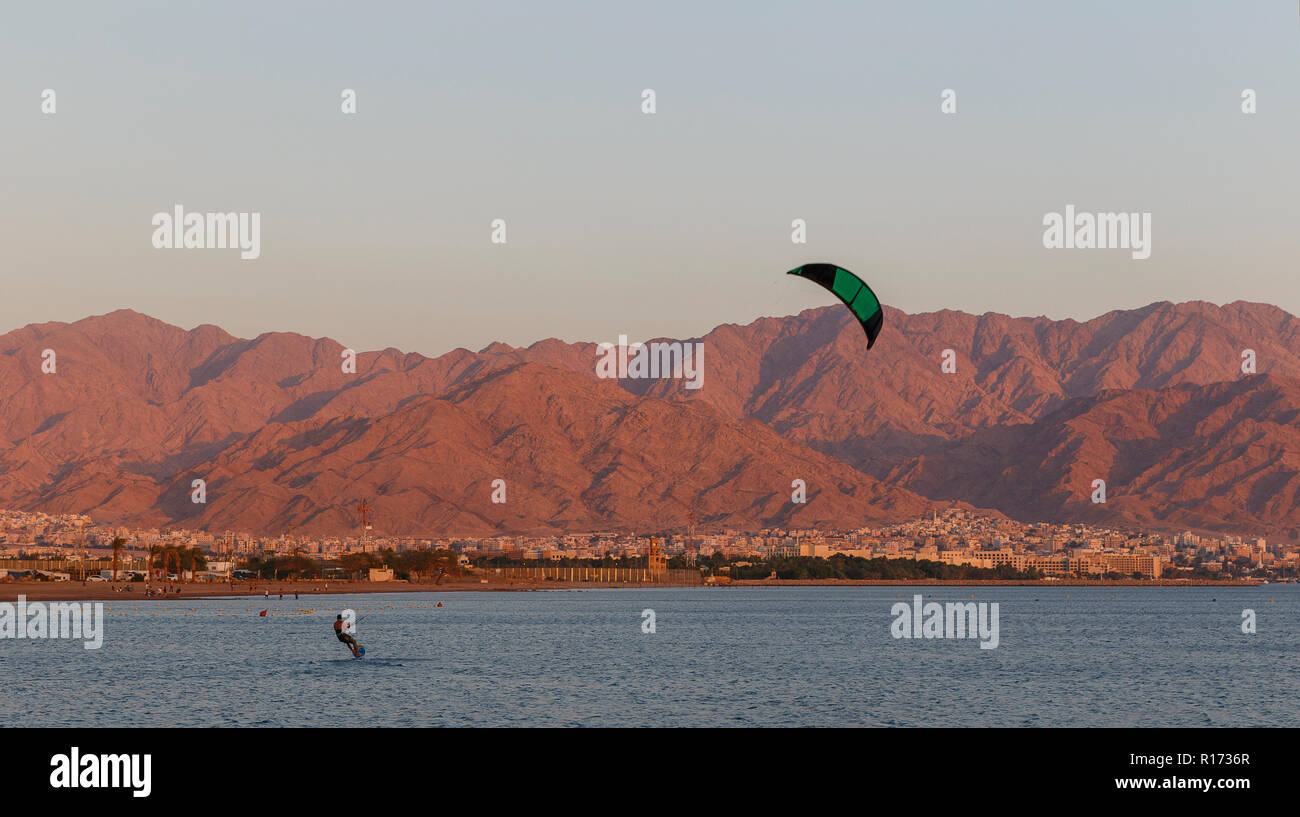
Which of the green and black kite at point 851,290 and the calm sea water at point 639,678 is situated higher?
the green and black kite at point 851,290

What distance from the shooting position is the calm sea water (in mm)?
62594

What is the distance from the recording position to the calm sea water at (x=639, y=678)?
205 ft

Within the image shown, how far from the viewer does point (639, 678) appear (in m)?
81.2

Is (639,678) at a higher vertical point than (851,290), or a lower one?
lower

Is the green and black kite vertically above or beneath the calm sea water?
above

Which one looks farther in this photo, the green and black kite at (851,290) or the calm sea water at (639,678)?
the calm sea water at (639,678)

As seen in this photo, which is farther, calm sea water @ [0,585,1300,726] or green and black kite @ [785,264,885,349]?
calm sea water @ [0,585,1300,726]
